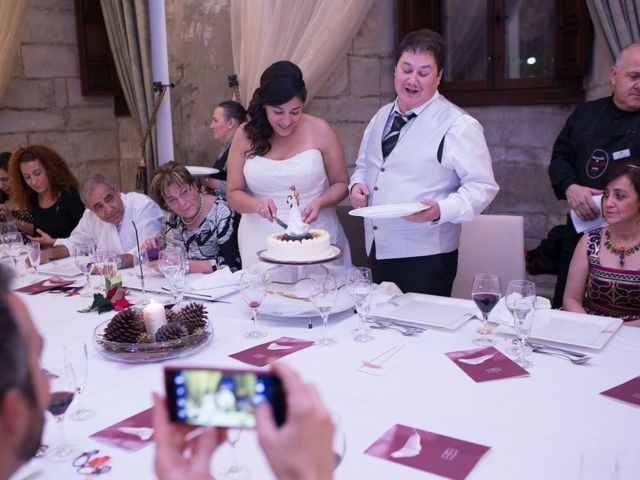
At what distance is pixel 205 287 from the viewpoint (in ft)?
7.87

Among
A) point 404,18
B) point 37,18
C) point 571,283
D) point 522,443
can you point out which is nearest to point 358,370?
point 522,443

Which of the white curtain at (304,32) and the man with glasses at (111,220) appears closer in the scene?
the man with glasses at (111,220)

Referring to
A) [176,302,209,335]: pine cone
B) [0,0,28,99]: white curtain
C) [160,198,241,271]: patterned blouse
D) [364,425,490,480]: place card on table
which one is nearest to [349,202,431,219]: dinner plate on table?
[176,302,209,335]: pine cone

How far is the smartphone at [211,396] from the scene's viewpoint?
72 centimetres

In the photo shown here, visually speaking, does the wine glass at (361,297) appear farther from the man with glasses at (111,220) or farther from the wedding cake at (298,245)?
the man with glasses at (111,220)

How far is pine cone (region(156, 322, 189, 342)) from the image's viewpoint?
176cm

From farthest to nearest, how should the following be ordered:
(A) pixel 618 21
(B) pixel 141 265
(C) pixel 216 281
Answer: (A) pixel 618 21, (B) pixel 141 265, (C) pixel 216 281

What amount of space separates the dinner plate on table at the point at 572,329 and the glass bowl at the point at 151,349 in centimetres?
87

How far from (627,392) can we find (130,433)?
1.08 m

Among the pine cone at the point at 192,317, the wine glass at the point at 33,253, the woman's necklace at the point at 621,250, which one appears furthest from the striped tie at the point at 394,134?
the wine glass at the point at 33,253

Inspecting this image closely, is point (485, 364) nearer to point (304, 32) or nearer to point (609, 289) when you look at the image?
point (609, 289)

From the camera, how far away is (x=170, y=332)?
177 cm

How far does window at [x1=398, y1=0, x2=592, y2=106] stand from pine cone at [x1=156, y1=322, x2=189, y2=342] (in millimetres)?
3397

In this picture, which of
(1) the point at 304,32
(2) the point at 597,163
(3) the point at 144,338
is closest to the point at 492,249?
(2) the point at 597,163
